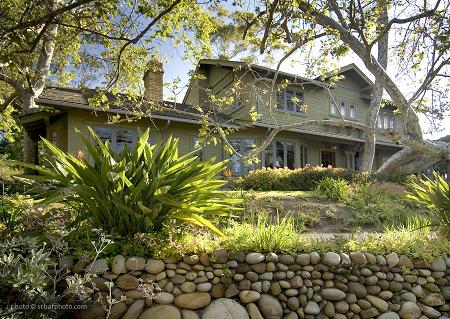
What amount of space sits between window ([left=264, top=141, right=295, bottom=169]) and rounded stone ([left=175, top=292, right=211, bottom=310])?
14.3 meters

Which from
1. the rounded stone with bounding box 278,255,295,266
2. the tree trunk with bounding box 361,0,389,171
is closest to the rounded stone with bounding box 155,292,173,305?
the rounded stone with bounding box 278,255,295,266

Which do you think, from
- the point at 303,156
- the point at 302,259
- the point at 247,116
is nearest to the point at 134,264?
the point at 302,259

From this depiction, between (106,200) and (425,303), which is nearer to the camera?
(106,200)

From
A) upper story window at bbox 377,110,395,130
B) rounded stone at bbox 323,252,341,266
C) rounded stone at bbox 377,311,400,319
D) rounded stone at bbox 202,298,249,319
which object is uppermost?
upper story window at bbox 377,110,395,130

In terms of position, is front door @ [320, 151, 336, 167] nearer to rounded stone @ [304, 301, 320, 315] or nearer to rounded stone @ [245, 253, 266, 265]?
rounded stone @ [304, 301, 320, 315]

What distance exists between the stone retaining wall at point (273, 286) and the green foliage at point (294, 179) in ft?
22.7

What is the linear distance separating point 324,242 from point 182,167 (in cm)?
210

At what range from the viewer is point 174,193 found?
393 cm

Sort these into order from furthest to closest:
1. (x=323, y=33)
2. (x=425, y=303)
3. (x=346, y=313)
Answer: (x=323, y=33)
(x=425, y=303)
(x=346, y=313)

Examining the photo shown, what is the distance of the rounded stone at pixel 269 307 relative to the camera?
3.58 m

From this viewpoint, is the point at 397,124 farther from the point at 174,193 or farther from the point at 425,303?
the point at 174,193

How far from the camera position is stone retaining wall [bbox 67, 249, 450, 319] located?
11.2 feet

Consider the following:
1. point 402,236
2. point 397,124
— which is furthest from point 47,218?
point 397,124

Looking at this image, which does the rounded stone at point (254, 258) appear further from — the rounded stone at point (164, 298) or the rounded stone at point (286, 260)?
the rounded stone at point (164, 298)
